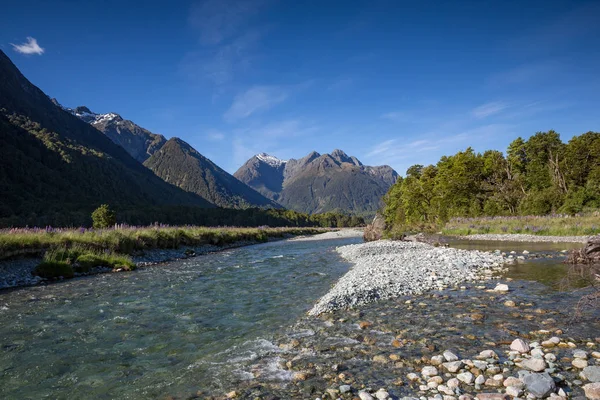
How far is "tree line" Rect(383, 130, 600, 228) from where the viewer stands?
48.3 metres

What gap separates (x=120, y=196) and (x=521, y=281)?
443 ft

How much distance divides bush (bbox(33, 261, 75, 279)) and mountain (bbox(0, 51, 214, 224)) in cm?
4220

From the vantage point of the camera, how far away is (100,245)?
22781mm

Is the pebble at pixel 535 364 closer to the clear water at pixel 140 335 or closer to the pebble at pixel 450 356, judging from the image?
Result: the pebble at pixel 450 356

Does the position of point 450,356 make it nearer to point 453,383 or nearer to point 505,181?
point 453,383

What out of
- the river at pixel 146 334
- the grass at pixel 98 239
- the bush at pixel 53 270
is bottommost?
the river at pixel 146 334

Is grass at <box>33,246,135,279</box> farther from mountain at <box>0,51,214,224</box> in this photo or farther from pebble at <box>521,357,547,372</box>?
mountain at <box>0,51,214,224</box>

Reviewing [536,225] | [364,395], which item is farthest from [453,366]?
[536,225]

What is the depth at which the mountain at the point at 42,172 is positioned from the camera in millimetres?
72100

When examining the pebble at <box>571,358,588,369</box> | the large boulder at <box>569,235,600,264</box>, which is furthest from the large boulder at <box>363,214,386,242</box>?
the pebble at <box>571,358,588,369</box>

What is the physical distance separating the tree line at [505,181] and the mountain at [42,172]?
6897cm

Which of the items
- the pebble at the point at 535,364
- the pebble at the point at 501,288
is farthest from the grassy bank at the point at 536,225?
the pebble at the point at 535,364

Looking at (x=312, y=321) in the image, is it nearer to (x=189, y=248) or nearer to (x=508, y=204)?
(x=189, y=248)

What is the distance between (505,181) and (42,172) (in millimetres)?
119653
